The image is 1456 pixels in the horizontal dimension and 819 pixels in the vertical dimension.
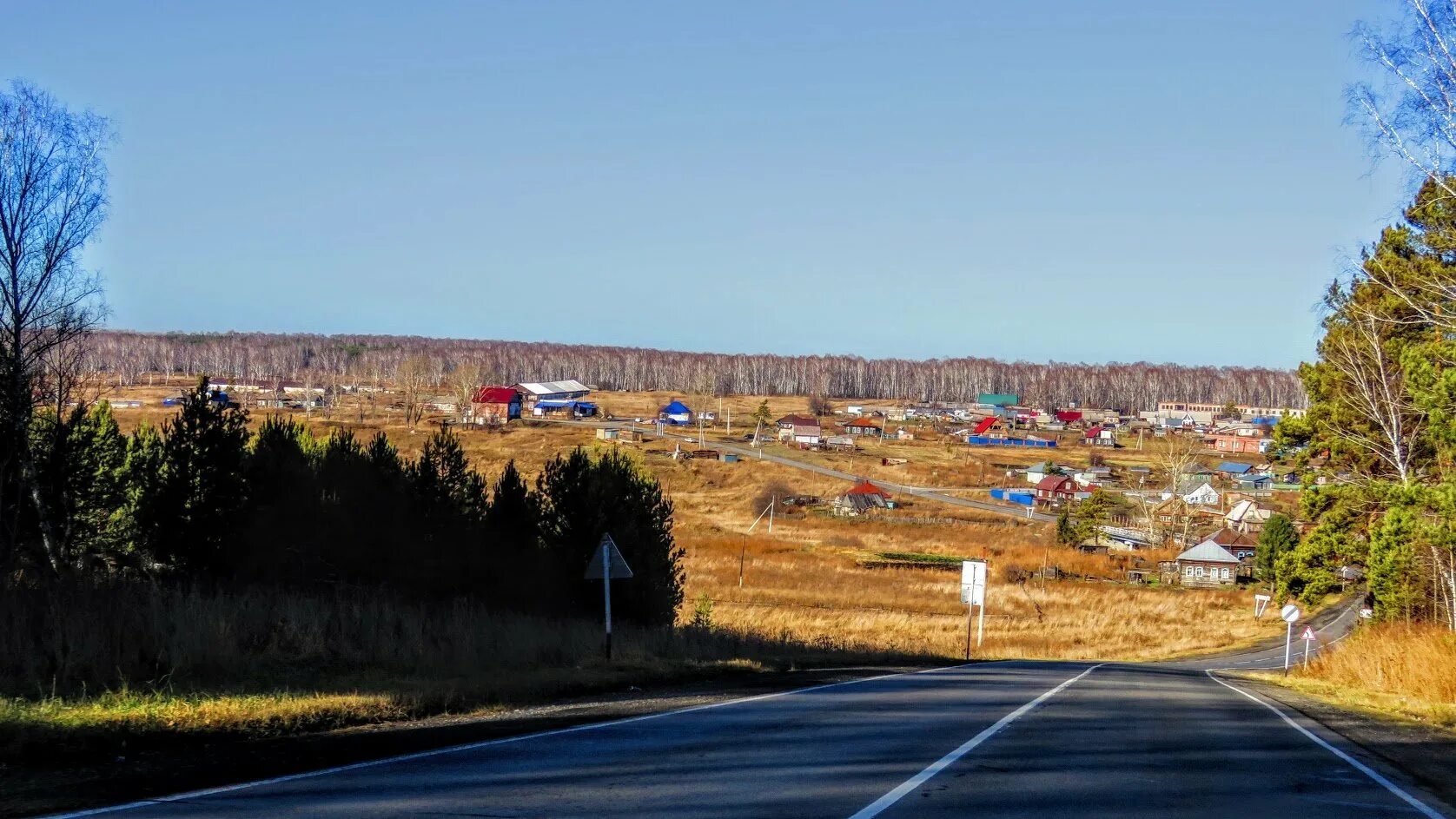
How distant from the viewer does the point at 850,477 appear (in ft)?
404

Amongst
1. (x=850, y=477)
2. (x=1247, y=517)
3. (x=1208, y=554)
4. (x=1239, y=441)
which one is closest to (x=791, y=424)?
(x=850, y=477)

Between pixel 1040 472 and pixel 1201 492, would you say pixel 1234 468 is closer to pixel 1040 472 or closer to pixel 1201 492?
pixel 1201 492

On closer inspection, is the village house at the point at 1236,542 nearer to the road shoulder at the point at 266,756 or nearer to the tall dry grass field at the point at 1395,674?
the tall dry grass field at the point at 1395,674

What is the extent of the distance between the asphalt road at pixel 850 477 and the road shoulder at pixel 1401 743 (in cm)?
8553

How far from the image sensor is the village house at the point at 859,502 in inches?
4026

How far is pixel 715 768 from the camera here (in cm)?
949

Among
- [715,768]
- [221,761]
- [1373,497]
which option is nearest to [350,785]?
[221,761]

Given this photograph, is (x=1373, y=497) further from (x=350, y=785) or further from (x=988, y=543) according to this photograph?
(x=988, y=543)

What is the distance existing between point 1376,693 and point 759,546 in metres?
61.3

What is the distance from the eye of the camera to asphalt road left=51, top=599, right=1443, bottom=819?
7.96 m

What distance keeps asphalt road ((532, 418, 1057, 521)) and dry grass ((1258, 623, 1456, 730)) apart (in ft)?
238

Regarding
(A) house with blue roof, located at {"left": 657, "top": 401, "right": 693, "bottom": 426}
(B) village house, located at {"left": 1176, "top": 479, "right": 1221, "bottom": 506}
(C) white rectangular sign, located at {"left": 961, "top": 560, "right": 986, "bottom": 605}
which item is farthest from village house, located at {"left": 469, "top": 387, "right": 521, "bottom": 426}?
(C) white rectangular sign, located at {"left": 961, "top": 560, "right": 986, "bottom": 605}

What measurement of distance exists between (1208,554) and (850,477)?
4478cm

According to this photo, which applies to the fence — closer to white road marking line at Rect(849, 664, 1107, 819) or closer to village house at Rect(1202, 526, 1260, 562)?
village house at Rect(1202, 526, 1260, 562)
